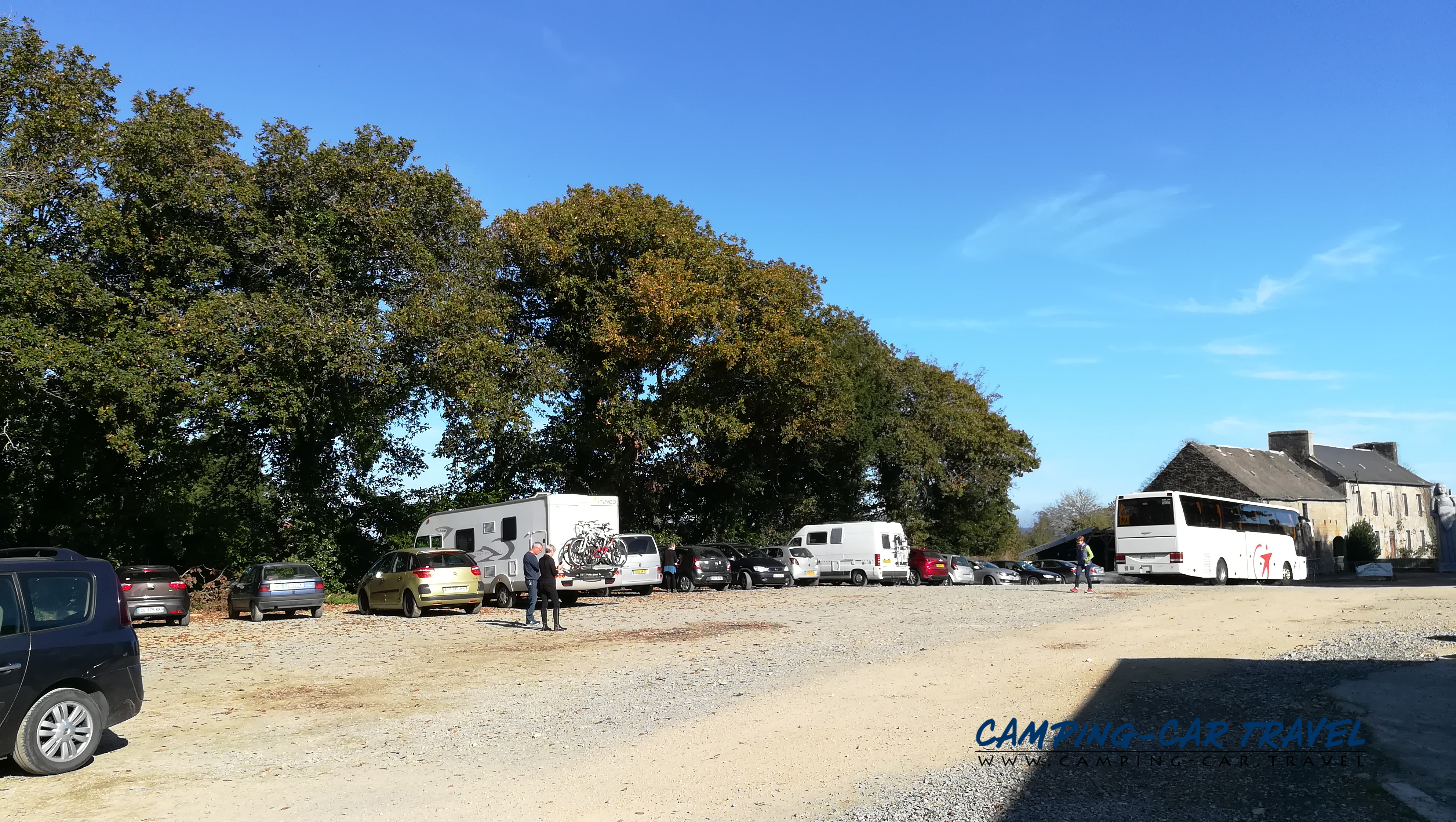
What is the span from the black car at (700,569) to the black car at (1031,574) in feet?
45.3

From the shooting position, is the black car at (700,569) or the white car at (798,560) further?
the white car at (798,560)

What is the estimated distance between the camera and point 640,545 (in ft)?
86.8

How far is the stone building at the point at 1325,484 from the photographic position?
5850cm

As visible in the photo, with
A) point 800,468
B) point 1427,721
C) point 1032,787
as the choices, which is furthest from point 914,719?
point 800,468

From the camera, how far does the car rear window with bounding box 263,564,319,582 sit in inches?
921

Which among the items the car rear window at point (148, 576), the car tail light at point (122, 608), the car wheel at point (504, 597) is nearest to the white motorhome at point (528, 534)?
the car wheel at point (504, 597)

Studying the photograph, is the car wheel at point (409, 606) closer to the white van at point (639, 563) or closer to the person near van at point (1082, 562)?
the white van at point (639, 563)

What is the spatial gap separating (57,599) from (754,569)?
26.0m

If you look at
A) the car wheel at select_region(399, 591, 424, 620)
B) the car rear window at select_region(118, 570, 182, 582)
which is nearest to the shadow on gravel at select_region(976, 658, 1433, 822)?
the car wheel at select_region(399, 591, 424, 620)

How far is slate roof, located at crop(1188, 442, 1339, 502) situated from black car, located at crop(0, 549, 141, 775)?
59258 millimetres

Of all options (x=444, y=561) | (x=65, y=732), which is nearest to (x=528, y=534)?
(x=444, y=561)

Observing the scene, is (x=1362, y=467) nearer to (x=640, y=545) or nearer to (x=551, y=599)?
(x=640, y=545)

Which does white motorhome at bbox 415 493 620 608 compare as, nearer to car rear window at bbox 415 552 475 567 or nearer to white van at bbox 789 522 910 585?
car rear window at bbox 415 552 475 567

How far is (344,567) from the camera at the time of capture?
31.9 meters
